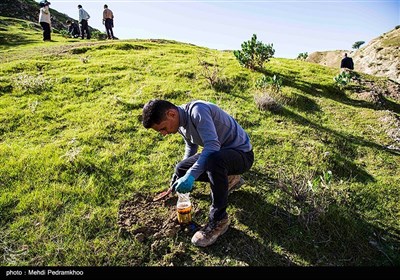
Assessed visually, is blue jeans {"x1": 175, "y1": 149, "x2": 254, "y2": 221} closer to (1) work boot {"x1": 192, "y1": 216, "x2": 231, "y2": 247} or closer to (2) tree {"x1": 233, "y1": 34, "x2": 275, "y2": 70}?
(1) work boot {"x1": 192, "y1": 216, "x2": 231, "y2": 247}

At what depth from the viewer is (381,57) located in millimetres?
36219

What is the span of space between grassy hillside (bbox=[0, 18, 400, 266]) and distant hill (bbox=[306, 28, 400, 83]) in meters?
29.2

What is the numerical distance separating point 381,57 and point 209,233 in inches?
1600

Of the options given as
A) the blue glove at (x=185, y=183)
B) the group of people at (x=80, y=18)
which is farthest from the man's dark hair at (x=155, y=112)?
the group of people at (x=80, y=18)

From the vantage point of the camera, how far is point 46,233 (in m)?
3.58

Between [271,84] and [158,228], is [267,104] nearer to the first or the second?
[271,84]

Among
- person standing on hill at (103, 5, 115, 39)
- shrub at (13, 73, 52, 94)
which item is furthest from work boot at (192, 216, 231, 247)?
person standing on hill at (103, 5, 115, 39)

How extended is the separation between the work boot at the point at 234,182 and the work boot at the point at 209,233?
2.27 feet

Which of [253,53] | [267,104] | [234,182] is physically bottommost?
[234,182]

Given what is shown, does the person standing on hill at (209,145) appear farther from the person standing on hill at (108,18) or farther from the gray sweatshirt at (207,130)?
the person standing on hill at (108,18)

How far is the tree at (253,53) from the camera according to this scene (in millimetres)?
9867

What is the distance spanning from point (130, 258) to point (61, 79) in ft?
21.9

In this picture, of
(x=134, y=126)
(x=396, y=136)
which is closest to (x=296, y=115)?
(x=396, y=136)

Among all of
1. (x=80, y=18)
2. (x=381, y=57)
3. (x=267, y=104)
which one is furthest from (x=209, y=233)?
(x=381, y=57)
